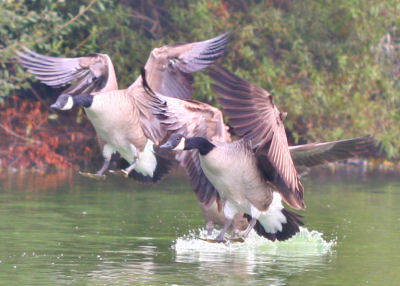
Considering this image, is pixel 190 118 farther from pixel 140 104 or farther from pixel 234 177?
pixel 140 104

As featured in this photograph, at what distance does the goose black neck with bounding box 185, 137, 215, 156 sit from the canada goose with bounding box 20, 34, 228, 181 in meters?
1.96

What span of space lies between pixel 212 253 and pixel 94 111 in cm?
237

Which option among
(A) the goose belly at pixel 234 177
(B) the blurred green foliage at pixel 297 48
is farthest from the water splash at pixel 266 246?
(B) the blurred green foliage at pixel 297 48

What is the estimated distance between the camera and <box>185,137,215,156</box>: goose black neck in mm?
11070

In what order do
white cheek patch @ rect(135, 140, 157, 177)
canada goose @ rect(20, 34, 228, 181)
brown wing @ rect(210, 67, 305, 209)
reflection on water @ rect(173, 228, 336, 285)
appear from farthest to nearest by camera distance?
1. white cheek patch @ rect(135, 140, 157, 177)
2. canada goose @ rect(20, 34, 228, 181)
3. reflection on water @ rect(173, 228, 336, 285)
4. brown wing @ rect(210, 67, 305, 209)

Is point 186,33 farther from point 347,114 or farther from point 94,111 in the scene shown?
point 94,111

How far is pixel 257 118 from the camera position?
10.8m

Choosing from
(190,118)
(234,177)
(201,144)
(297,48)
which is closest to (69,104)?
(190,118)

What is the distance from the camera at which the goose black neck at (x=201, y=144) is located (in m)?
11.1

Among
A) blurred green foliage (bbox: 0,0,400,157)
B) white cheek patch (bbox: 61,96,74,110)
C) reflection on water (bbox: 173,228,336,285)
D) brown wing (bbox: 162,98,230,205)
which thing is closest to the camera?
reflection on water (bbox: 173,228,336,285)

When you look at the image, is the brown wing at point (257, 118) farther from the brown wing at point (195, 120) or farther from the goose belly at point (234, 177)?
the brown wing at point (195, 120)

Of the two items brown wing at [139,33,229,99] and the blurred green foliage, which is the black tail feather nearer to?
brown wing at [139,33,229,99]

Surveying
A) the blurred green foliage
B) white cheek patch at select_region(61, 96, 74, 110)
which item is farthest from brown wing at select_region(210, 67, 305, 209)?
the blurred green foliage

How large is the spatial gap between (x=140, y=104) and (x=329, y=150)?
2927 mm
